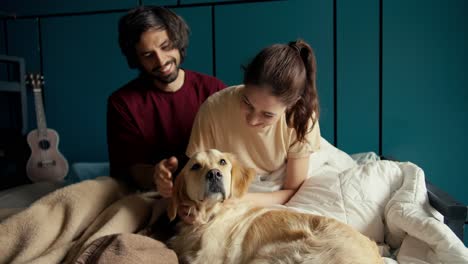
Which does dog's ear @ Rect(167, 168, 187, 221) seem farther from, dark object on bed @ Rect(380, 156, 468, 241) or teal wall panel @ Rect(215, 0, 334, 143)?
teal wall panel @ Rect(215, 0, 334, 143)

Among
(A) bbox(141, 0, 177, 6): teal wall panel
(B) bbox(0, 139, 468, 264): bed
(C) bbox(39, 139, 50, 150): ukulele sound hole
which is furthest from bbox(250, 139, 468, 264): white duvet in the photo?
(C) bbox(39, 139, 50, 150): ukulele sound hole

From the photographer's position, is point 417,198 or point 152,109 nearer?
point 417,198

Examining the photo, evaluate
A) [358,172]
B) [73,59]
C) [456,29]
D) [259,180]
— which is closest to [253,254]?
[259,180]

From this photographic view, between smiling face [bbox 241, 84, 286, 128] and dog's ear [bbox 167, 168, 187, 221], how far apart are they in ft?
1.22

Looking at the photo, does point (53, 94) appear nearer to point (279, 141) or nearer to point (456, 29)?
point (279, 141)

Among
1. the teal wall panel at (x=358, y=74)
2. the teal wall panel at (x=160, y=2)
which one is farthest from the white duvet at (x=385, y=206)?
the teal wall panel at (x=160, y=2)

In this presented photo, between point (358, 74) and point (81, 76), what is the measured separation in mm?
2290

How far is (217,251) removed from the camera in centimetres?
113

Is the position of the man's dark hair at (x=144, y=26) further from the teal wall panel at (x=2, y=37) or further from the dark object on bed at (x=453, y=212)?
the teal wall panel at (x=2, y=37)

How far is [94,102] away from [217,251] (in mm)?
2129

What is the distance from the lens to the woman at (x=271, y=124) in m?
1.30

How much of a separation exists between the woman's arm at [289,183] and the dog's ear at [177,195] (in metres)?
0.34

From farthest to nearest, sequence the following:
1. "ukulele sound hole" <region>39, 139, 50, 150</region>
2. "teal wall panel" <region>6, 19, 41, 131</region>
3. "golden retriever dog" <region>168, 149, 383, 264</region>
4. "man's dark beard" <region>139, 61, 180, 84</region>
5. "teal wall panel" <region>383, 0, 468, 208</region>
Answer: "teal wall panel" <region>6, 19, 41, 131</region> < "ukulele sound hole" <region>39, 139, 50, 150</region> < "teal wall panel" <region>383, 0, 468, 208</region> < "man's dark beard" <region>139, 61, 180, 84</region> < "golden retriever dog" <region>168, 149, 383, 264</region>

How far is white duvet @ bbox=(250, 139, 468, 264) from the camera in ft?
3.77
